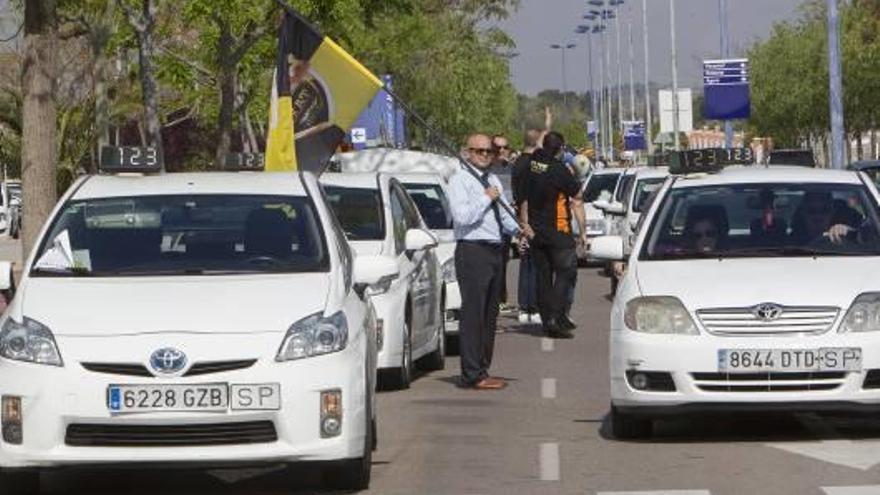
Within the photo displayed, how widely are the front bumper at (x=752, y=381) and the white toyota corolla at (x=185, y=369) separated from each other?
1.96 m

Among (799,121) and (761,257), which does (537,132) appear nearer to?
(761,257)

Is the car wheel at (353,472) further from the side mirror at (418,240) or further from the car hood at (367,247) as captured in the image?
the car hood at (367,247)

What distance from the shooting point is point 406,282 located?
1650 centimetres

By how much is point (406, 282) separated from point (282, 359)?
250 inches

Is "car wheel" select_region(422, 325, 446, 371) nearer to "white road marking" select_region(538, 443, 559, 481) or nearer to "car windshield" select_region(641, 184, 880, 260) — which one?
"car windshield" select_region(641, 184, 880, 260)

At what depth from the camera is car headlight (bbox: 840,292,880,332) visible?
39.9 ft

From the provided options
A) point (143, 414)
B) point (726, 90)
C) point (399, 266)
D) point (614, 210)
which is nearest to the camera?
point (143, 414)

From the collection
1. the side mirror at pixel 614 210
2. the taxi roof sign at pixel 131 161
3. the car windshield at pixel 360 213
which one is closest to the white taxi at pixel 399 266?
the car windshield at pixel 360 213

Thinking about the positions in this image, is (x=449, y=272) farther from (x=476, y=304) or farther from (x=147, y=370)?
(x=147, y=370)

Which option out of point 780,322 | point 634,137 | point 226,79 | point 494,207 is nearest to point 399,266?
point 494,207

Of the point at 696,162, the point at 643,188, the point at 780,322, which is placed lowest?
the point at 780,322

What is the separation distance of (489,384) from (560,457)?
13.6 ft

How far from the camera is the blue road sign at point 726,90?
4762 cm

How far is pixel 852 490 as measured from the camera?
34.6 feet
